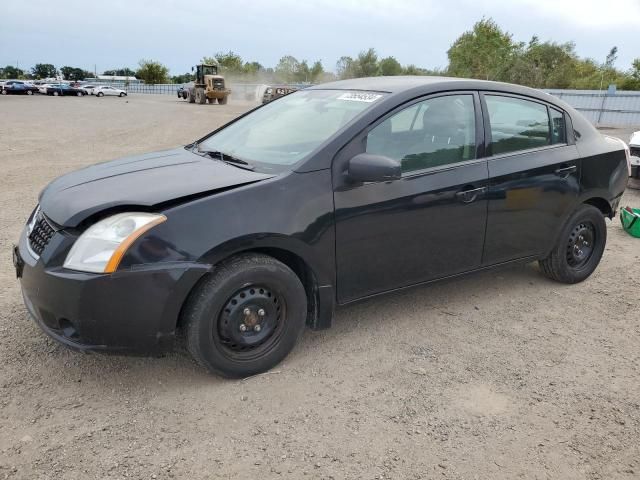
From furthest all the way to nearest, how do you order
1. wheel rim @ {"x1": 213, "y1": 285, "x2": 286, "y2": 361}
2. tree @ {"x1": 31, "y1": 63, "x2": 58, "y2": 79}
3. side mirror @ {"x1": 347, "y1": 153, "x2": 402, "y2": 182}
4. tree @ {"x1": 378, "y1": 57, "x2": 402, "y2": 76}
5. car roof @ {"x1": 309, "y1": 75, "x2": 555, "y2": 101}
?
tree @ {"x1": 31, "y1": 63, "x2": 58, "y2": 79}, tree @ {"x1": 378, "y1": 57, "x2": 402, "y2": 76}, car roof @ {"x1": 309, "y1": 75, "x2": 555, "y2": 101}, side mirror @ {"x1": 347, "y1": 153, "x2": 402, "y2": 182}, wheel rim @ {"x1": 213, "y1": 285, "x2": 286, "y2": 361}

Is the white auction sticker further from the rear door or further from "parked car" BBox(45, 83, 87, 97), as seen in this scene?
"parked car" BBox(45, 83, 87, 97)

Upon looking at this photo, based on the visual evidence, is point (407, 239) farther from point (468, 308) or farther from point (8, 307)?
point (8, 307)

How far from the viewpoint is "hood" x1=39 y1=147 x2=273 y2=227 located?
2811mm

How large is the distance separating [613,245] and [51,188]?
540 centimetres

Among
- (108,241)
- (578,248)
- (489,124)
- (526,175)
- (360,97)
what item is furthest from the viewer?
(578,248)

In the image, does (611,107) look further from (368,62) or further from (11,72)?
(11,72)

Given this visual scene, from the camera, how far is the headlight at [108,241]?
264cm

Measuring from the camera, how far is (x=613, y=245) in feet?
19.3

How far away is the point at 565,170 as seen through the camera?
13.9 feet

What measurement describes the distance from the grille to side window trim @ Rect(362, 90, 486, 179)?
1768mm

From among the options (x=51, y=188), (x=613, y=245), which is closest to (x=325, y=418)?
(x=51, y=188)

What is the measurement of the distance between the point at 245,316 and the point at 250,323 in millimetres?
59

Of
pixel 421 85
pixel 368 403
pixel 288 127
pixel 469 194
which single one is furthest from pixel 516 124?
pixel 368 403

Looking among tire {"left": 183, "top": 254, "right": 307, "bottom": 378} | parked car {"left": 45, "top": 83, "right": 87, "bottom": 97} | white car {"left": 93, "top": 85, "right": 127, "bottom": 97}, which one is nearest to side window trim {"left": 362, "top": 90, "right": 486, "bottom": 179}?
tire {"left": 183, "top": 254, "right": 307, "bottom": 378}
